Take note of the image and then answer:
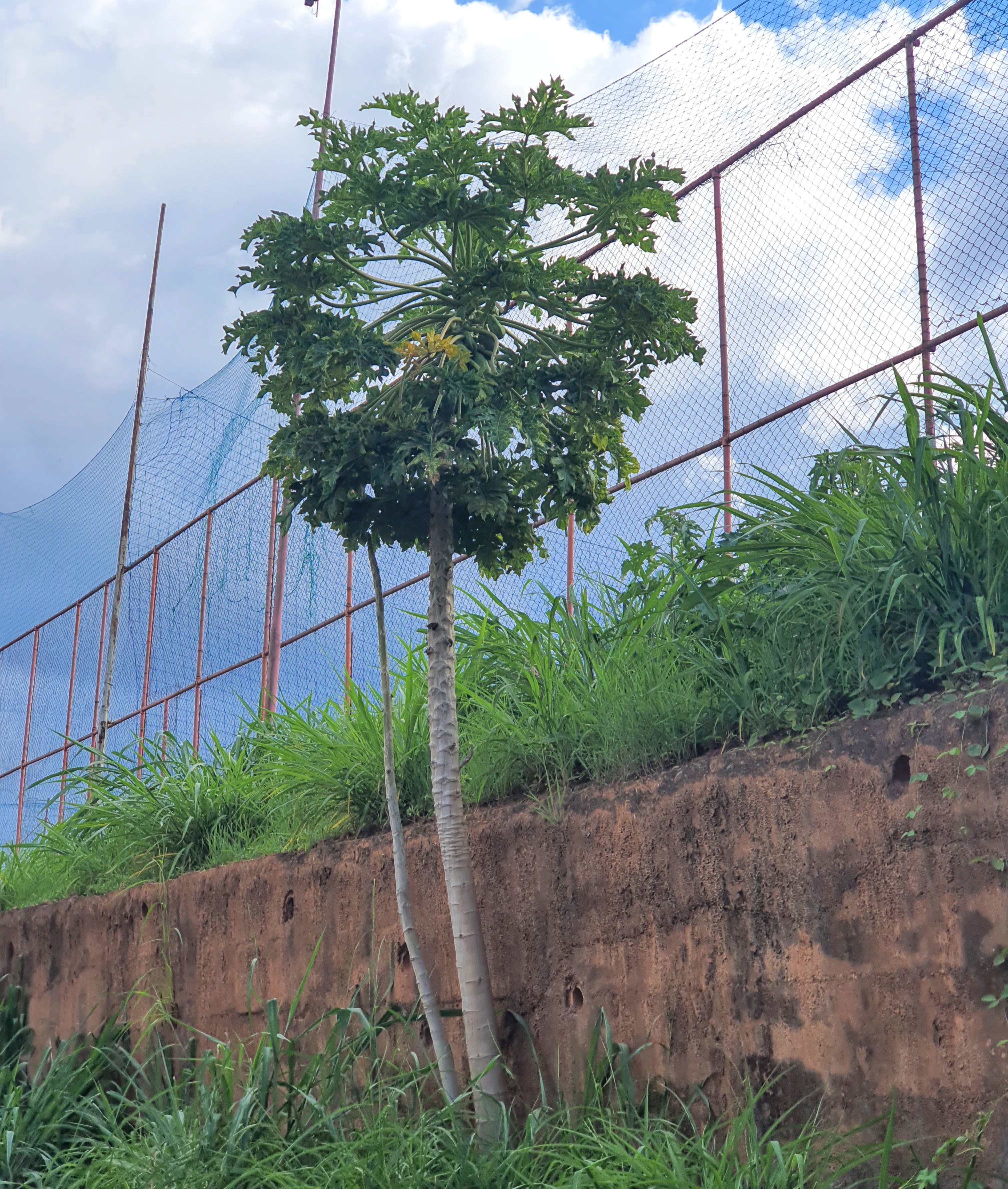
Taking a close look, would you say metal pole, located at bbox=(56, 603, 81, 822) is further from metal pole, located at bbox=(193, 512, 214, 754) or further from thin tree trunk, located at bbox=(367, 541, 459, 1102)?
thin tree trunk, located at bbox=(367, 541, 459, 1102)

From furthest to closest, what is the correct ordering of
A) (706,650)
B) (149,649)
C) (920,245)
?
(149,649) → (920,245) → (706,650)

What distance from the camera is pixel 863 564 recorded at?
124 inches

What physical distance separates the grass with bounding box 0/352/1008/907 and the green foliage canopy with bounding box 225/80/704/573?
1.68 feet

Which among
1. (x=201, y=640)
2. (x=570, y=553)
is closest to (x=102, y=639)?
(x=201, y=640)

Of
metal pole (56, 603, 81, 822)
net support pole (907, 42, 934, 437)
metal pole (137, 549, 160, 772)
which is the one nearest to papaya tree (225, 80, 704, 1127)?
net support pole (907, 42, 934, 437)

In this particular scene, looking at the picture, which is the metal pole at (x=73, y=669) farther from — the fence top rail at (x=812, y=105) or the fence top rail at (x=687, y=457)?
the fence top rail at (x=812, y=105)

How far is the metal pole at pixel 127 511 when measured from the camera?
305 inches

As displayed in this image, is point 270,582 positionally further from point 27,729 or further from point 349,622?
point 27,729

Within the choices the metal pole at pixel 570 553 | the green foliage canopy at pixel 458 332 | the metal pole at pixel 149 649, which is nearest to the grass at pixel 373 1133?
the green foliage canopy at pixel 458 332

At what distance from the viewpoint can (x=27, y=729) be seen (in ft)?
39.5

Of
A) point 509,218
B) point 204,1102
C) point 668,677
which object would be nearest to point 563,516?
point 668,677

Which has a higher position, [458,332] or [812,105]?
[812,105]

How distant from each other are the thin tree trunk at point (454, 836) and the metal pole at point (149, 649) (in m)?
6.42

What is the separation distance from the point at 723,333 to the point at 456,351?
2.20 m
